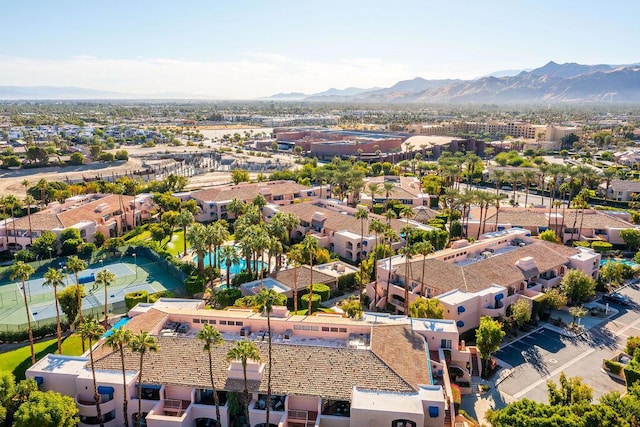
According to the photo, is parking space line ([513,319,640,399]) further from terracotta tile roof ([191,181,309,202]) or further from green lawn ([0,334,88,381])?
terracotta tile roof ([191,181,309,202])

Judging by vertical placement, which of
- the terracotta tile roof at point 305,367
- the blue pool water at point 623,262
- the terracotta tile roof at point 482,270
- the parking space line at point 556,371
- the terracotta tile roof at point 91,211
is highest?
the terracotta tile roof at point 91,211

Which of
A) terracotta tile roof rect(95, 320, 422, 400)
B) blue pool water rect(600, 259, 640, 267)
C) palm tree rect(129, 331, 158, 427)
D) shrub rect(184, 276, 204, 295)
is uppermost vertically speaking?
palm tree rect(129, 331, 158, 427)

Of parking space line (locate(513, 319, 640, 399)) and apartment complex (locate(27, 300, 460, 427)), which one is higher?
apartment complex (locate(27, 300, 460, 427))

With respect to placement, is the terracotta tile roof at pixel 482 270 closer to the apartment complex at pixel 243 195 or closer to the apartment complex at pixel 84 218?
the apartment complex at pixel 243 195

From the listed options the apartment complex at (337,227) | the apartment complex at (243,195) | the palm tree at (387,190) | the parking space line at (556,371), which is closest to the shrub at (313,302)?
the apartment complex at (337,227)

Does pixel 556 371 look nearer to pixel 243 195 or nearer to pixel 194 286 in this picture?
pixel 194 286

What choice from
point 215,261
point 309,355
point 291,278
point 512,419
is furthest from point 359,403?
point 215,261

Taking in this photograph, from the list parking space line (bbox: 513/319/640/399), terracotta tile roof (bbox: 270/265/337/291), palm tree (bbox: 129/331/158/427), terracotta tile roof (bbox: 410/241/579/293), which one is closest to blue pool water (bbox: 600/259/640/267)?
terracotta tile roof (bbox: 410/241/579/293)
